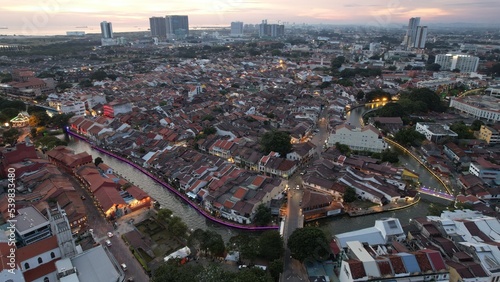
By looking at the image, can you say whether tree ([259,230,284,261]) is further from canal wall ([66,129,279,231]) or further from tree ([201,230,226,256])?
canal wall ([66,129,279,231])

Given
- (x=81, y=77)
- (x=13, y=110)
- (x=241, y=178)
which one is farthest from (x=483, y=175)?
(x=81, y=77)

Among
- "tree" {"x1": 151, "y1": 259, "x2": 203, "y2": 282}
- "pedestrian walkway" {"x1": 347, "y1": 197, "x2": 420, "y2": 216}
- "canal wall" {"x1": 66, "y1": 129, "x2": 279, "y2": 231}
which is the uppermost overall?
"tree" {"x1": 151, "y1": 259, "x2": 203, "y2": 282}

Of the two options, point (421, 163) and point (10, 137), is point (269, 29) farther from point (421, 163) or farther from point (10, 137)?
point (10, 137)

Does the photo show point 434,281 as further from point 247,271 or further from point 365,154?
point 365,154

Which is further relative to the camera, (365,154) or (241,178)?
(365,154)

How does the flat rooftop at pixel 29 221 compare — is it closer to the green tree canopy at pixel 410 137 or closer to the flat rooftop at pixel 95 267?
the flat rooftop at pixel 95 267

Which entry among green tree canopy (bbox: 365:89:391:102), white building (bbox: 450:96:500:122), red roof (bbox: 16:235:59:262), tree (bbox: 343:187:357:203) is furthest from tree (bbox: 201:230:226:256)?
green tree canopy (bbox: 365:89:391:102)
